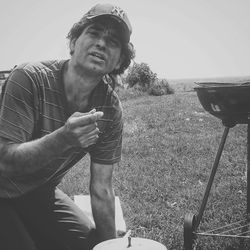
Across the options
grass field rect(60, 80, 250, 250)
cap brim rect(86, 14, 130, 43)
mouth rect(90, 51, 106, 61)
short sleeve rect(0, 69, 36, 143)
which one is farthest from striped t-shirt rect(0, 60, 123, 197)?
grass field rect(60, 80, 250, 250)

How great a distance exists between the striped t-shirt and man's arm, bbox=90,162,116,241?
0.12 m

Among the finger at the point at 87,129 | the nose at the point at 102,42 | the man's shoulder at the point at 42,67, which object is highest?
the nose at the point at 102,42

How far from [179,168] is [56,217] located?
10.3 ft

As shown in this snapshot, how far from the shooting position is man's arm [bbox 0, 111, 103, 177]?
173 cm

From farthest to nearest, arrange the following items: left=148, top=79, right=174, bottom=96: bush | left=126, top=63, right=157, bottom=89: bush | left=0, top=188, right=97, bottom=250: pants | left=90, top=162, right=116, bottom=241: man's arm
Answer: left=126, top=63, right=157, bottom=89: bush
left=148, top=79, right=174, bottom=96: bush
left=90, top=162, right=116, bottom=241: man's arm
left=0, top=188, right=97, bottom=250: pants

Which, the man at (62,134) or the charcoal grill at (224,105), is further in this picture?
the charcoal grill at (224,105)

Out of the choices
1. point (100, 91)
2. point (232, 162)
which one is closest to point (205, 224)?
point (100, 91)

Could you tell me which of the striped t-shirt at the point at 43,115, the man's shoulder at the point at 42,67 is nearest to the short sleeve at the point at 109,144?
the striped t-shirt at the point at 43,115

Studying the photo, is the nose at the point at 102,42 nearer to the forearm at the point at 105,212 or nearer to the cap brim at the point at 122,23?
the cap brim at the point at 122,23

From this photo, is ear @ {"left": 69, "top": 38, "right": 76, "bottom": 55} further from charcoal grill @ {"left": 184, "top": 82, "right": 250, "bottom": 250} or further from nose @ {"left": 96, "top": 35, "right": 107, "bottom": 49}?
charcoal grill @ {"left": 184, "top": 82, "right": 250, "bottom": 250}

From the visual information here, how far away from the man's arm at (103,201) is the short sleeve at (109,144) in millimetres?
71

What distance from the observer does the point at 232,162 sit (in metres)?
5.84

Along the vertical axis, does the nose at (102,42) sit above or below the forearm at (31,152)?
above

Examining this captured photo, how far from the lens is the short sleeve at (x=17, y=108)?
6.58ft
